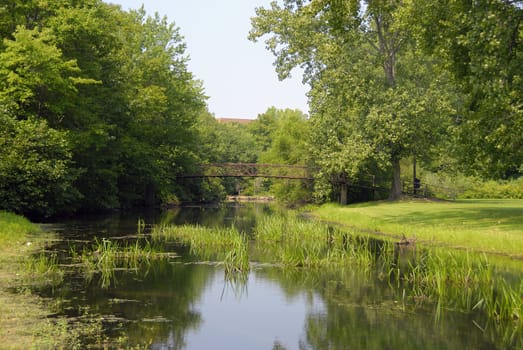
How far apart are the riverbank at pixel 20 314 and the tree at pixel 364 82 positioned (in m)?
24.8

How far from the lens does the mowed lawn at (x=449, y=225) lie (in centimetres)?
2216

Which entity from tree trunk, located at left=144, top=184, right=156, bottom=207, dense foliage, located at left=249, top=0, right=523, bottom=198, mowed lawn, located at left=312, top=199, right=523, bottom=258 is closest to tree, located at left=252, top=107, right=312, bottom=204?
dense foliage, located at left=249, top=0, right=523, bottom=198

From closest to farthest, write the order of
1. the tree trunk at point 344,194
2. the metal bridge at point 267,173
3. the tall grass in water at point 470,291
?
1. the tall grass in water at point 470,291
2. the tree trunk at point 344,194
3. the metal bridge at point 267,173

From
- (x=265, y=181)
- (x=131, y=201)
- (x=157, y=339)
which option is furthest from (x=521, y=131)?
(x=265, y=181)

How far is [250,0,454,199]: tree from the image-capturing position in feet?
125

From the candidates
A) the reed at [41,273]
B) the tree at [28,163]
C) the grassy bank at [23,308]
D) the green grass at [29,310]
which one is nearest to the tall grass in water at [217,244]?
A: the reed at [41,273]

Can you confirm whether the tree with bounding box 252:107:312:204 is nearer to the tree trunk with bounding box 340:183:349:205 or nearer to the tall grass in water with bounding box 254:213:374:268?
the tree trunk with bounding box 340:183:349:205

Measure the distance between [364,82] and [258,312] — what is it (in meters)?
28.3

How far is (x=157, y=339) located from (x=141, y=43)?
49.7m

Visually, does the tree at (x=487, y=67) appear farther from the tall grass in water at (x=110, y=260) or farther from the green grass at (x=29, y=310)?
the green grass at (x=29, y=310)

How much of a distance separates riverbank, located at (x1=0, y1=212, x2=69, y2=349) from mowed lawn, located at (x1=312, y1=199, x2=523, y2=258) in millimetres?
16665

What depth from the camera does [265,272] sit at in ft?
59.6

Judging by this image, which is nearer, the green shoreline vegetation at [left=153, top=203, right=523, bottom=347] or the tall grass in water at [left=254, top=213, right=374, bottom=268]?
the green shoreline vegetation at [left=153, top=203, right=523, bottom=347]

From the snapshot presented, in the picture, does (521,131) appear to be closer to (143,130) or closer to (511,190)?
(143,130)
